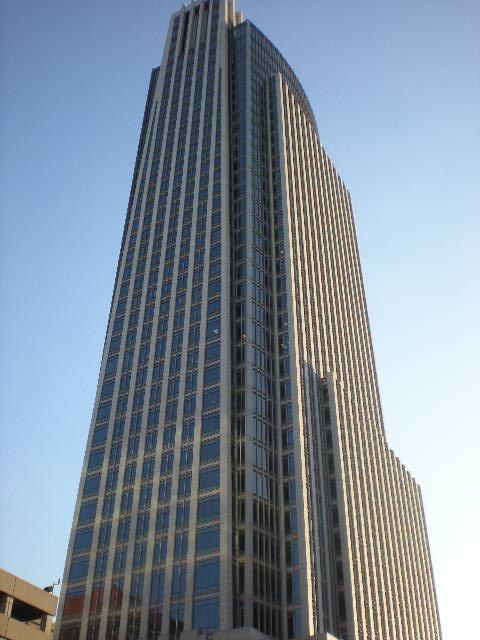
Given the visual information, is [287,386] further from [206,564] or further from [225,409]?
[206,564]

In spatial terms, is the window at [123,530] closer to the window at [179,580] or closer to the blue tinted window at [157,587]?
the blue tinted window at [157,587]

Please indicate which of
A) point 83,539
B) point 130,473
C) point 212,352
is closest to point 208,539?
point 130,473

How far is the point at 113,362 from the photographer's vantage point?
12369 cm

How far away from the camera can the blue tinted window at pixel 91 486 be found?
359 feet

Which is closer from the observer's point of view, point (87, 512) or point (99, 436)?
point (87, 512)

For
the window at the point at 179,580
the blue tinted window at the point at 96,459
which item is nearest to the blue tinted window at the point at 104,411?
the blue tinted window at the point at 96,459

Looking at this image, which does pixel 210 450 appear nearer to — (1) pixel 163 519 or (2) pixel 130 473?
(1) pixel 163 519

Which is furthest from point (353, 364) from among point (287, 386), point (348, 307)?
point (287, 386)

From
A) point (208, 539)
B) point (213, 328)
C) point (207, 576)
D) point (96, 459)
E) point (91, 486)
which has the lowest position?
point (207, 576)

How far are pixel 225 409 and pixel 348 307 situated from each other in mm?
59584

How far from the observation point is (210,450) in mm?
101750

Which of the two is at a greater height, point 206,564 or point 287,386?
point 287,386

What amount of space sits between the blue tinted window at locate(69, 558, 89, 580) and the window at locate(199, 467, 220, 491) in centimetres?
1974

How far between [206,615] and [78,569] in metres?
23.0
